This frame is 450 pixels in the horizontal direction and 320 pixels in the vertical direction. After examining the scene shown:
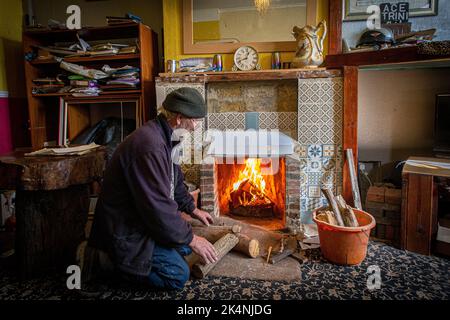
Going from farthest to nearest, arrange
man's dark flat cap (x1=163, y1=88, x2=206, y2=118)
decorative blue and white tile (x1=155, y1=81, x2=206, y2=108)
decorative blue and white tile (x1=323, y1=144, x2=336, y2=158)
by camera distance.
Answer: decorative blue and white tile (x1=155, y1=81, x2=206, y2=108) < decorative blue and white tile (x1=323, y1=144, x2=336, y2=158) < man's dark flat cap (x1=163, y1=88, x2=206, y2=118)

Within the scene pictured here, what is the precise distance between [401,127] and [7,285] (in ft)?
11.2

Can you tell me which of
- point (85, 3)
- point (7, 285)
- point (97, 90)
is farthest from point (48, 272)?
point (85, 3)

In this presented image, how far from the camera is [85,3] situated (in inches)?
153

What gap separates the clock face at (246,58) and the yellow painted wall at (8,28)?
8.54ft

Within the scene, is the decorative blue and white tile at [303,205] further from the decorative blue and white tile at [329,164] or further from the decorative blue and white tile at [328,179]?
the decorative blue and white tile at [329,164]

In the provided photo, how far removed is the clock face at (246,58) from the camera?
3.12 meters

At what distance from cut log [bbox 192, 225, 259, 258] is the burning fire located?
78 centimetres

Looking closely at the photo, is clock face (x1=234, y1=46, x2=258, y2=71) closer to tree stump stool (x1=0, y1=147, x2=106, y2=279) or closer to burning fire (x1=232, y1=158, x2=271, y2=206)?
burning fire (x1=232, y1=158, x2=271, y2=206)

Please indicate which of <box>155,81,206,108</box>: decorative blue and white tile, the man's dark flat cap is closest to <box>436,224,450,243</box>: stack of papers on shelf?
the man's dark flat cap

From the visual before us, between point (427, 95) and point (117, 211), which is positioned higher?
point (427, 95)

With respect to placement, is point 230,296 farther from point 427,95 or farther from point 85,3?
point 85,3

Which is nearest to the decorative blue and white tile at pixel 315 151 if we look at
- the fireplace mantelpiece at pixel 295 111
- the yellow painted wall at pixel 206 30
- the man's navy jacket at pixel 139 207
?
the fireplace mantelpiece at pixel 295 111

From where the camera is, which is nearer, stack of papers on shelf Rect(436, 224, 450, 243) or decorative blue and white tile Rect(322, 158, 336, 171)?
stack of papers on shelf Rect(436, 224, 450, 243)

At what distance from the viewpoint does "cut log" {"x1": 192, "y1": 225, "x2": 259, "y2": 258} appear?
8.05 feet
